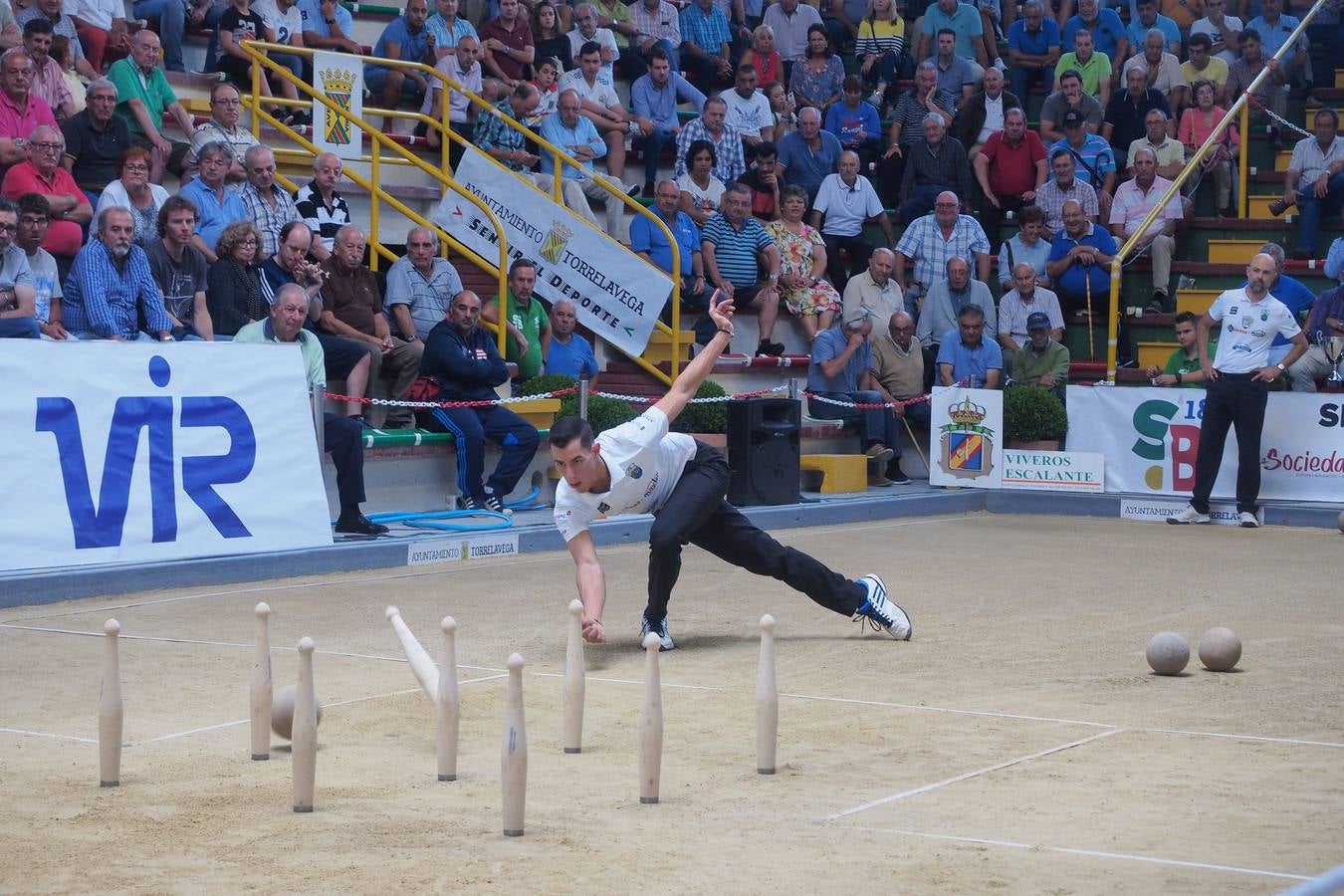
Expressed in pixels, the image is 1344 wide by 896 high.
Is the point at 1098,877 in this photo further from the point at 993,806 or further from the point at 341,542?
the point at 341,542

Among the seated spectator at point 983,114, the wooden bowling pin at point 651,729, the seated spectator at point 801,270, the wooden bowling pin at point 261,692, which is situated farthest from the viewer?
the seated spectator at point 983,114

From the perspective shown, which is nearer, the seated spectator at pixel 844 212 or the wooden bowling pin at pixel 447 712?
the wooden bowling pin at pixel 447 712

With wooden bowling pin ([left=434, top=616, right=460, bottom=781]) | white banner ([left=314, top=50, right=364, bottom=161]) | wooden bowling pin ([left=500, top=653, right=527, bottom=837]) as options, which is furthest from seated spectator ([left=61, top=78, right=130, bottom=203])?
wooden bowling pin ([left=500, top=653, right=527, bottom=837])

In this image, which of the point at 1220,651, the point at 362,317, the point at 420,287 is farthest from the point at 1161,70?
the point at 1220,651

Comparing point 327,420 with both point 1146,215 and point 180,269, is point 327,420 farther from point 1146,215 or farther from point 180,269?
point 1146,215

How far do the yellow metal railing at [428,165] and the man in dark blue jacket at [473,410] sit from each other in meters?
1.11

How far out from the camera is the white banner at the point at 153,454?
1200 cm

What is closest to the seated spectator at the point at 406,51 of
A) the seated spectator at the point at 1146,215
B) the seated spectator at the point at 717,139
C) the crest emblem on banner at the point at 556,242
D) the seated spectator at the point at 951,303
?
the crest emblem on banner at the point at 556,242

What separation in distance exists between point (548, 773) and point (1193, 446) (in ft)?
41.6

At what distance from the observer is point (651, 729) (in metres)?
6.51

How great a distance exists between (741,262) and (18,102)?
860 centimetres

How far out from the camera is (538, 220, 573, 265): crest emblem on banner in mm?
19094

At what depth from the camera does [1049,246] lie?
70.3ft

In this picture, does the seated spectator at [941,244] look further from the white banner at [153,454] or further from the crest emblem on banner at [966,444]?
the white banner at [153,454]
